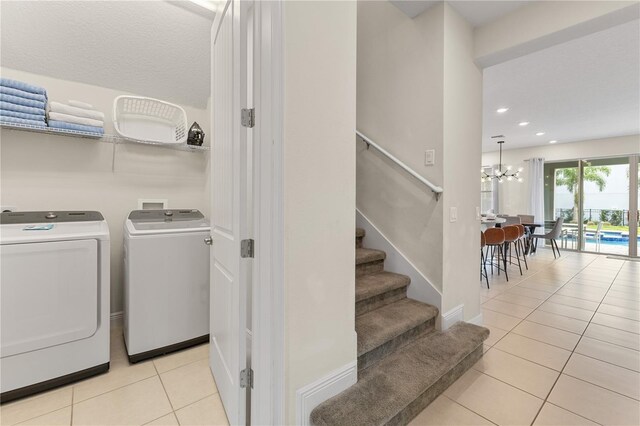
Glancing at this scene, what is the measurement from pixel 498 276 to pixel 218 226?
15.4ft

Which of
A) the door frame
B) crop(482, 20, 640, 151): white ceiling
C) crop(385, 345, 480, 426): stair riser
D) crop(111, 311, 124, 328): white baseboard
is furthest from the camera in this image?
crop(482, 20, 640, 151): white ceiling

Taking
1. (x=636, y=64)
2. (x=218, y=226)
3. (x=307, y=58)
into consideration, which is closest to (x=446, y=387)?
(x=218, y=226)

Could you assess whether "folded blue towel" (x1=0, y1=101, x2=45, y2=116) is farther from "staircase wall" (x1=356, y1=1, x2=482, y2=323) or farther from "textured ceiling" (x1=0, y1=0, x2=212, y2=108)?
"staircase wall" (x1=356, y1=1, x2=482, y2=323)

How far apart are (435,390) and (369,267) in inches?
40.4

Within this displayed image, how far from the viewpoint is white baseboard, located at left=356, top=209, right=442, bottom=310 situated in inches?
89.7

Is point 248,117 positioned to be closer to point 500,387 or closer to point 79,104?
point 79,104

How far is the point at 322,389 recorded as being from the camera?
139 centimetres

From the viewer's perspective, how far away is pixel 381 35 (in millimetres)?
2664

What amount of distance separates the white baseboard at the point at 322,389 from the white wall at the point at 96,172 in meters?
2.14

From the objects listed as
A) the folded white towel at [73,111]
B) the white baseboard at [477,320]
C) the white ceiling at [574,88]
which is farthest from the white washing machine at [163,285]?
the white ceiling at [574,88]

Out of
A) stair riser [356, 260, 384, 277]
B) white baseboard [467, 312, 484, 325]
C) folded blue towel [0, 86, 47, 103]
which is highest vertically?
folded blue towel [0, 86, 47, 103]

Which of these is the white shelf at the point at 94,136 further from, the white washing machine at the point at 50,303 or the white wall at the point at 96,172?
the white washing machine at the point at 50,303

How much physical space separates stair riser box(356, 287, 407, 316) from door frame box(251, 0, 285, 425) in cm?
94

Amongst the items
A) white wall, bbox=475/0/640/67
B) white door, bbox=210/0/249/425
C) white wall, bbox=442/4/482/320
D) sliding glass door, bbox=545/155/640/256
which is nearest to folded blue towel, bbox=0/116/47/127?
white door, bbox=210/0/249/425
